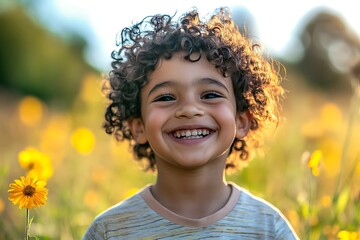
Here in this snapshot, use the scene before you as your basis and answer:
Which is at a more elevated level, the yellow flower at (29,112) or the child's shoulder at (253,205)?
the yellow flower at (29,112)

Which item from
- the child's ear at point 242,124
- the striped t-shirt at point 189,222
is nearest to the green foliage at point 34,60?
the child's ear at point 242,124

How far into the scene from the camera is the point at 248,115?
269 centimetres

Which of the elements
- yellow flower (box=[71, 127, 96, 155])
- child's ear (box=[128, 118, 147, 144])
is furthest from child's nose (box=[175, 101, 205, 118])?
yellow flower (box=[71, 127, 96, 155])

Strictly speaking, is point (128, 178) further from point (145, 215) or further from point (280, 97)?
point (145, 215)

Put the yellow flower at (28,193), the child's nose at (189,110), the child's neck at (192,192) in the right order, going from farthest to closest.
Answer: the child's neck at (192,192) < the child's nose at (189,110) < the yellow flower at (28,193)

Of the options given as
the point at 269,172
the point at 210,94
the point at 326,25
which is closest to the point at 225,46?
the point at 210,94

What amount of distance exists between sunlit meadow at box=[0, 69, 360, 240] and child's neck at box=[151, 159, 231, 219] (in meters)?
0.40

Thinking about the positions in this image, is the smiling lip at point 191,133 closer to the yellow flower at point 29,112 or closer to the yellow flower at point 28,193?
the yellow flower at point 28,193

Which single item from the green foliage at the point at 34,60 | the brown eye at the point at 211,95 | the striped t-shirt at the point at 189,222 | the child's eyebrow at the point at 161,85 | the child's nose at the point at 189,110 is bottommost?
the striped t-shirt at the point at 189,222

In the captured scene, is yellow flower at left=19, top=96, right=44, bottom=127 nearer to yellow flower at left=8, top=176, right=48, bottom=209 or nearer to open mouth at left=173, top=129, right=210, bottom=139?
open mouth at left=173, top=129, right=210, bottom=139

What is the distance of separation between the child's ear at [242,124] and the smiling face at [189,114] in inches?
7.3

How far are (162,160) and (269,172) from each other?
1.69 metres

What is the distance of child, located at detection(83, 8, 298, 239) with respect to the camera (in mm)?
2373

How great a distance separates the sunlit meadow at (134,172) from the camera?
9.70ft
